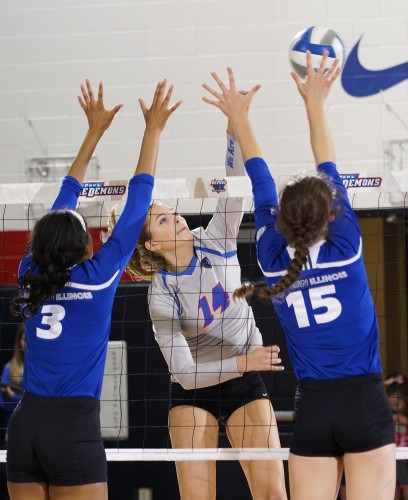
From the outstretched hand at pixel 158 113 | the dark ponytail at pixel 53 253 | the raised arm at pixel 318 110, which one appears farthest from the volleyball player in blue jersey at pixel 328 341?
the outstretched hand at pixel 158 113

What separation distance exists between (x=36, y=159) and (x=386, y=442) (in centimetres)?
461

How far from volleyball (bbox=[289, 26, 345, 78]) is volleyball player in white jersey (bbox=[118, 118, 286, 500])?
76 centimetres

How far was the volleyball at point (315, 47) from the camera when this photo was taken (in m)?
4.61

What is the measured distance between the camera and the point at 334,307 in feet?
10.1

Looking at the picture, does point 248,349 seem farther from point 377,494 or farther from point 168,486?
point 168,486

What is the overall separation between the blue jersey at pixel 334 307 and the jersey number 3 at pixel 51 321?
791 mm

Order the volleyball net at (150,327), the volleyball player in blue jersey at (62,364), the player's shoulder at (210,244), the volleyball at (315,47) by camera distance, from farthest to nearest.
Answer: the volleyball net at (150,327) < the volleyball at (315,47) < the player's shoulder at (210,244) < the volleyball player in blue jersey at (62,364)

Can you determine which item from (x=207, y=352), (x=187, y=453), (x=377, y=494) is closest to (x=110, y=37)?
(x=207, y=352)

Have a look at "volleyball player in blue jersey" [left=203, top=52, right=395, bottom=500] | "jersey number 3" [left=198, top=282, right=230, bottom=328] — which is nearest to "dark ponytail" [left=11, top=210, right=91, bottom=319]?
"volleyball player in blue jersey" [left=203, top=52, right=395, bottom=500]

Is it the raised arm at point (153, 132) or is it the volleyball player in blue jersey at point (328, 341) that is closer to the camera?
the volleyball player in blue jersey at point (328, 341)

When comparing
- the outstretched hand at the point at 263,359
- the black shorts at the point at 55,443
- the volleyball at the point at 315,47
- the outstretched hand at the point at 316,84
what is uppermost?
the volleyball at the point at 315,47

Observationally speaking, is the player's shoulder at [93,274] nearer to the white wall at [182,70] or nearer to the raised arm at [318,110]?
the raised arm at [318,110]

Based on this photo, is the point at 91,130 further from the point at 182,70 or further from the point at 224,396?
the point at 182,70

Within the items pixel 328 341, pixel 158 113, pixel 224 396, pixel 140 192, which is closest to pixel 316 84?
pixel 158 113
